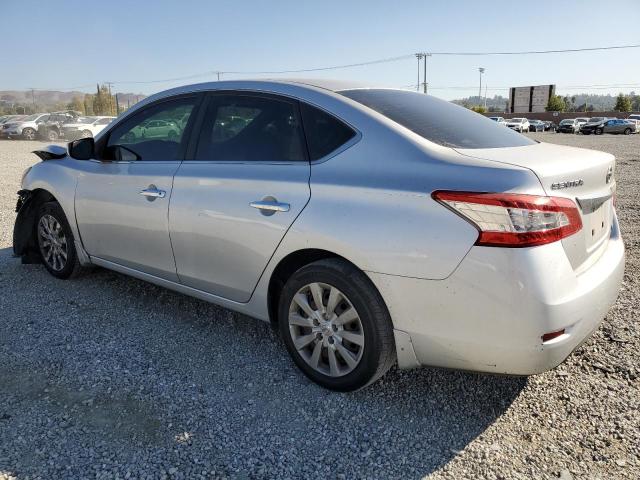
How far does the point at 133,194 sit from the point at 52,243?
1477mm

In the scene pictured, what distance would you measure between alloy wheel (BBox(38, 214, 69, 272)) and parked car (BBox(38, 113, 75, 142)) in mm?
27865

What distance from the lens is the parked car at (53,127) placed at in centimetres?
2953

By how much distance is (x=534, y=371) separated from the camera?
235 centimetres

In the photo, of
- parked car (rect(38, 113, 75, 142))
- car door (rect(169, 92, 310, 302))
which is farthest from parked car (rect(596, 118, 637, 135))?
car door (rect(169, 92, 310, 302))

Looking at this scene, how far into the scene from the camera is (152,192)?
356 centimetres

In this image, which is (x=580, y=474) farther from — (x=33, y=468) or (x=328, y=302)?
(x=33, y=468)

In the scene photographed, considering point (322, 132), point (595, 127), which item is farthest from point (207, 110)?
point (595, 127)

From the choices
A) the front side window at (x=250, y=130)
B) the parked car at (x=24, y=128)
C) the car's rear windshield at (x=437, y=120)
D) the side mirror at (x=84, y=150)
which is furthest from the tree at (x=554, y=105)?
the front side window at (x=250, y=130)

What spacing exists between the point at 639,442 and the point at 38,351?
347cm

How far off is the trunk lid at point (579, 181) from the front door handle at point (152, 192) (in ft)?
6.54

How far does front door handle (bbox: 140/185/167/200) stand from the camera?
350 centimetres

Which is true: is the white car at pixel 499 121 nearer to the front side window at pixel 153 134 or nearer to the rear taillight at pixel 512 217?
the rear taillight at pixel 512 217

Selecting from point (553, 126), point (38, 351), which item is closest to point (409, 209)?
point (38, 351)

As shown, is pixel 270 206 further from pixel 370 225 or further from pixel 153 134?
pixel 153 134
